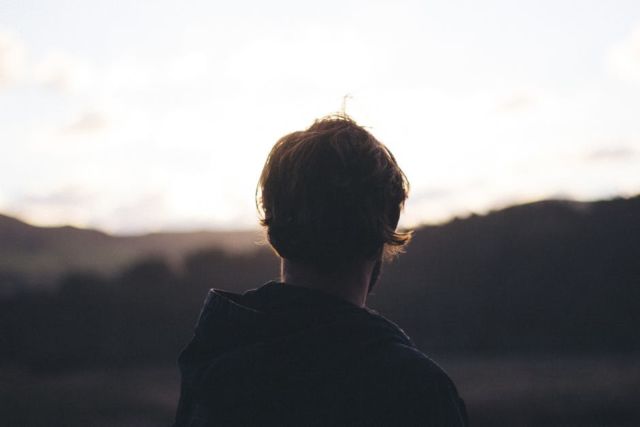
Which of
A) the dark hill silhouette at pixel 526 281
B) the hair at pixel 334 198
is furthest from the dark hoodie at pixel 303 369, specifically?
the dark hill silhouette at pixel 526 281

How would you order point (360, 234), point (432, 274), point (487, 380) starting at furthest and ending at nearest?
point (432, 274) → point (487, 380) → point (360, 234)

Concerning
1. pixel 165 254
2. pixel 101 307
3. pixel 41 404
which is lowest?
pixel 41 404

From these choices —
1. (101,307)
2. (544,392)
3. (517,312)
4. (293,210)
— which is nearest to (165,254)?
(101,307)

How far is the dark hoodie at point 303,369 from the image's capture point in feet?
5.43

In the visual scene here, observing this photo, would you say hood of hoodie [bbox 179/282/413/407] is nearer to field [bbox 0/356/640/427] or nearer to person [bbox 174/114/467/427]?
person [bbox 174/114/467/427]

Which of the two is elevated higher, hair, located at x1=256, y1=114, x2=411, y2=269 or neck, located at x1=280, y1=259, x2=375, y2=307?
hair, located at x1=256, y1=114, x2=411, y2=269

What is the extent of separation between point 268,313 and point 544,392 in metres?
12.7

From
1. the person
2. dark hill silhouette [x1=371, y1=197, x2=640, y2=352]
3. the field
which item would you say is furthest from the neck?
dark hill silhouette [x1=371, y1=197, x2=640, y2=352]

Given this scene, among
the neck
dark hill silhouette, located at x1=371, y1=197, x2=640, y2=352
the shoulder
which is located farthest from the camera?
dark hill silhouette, located at x1=371, y1=197, x2=640, y2=352

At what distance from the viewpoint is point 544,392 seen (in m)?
13.6

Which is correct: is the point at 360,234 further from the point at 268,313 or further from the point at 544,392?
the point at 544,392

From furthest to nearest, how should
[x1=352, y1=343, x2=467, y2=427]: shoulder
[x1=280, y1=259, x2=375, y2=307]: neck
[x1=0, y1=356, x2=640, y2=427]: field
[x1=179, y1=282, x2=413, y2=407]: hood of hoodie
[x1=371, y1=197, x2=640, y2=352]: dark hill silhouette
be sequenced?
1. [x1=371, y1=197, x2=640, y2=352]: dark hill silhouette
2. [x1=0, y1=356, x2=640, y2=427]: field
3. [x1=280, y1=259, x2=375, y2=307]: neck
4. [x1=179, y1=282, x2=413, y2=407]: hood of hoodie
5. [x1=352, y1=343, x2=467, y2=427]: shoulder

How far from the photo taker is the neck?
186 centimetres

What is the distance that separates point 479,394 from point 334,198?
41.4ft
